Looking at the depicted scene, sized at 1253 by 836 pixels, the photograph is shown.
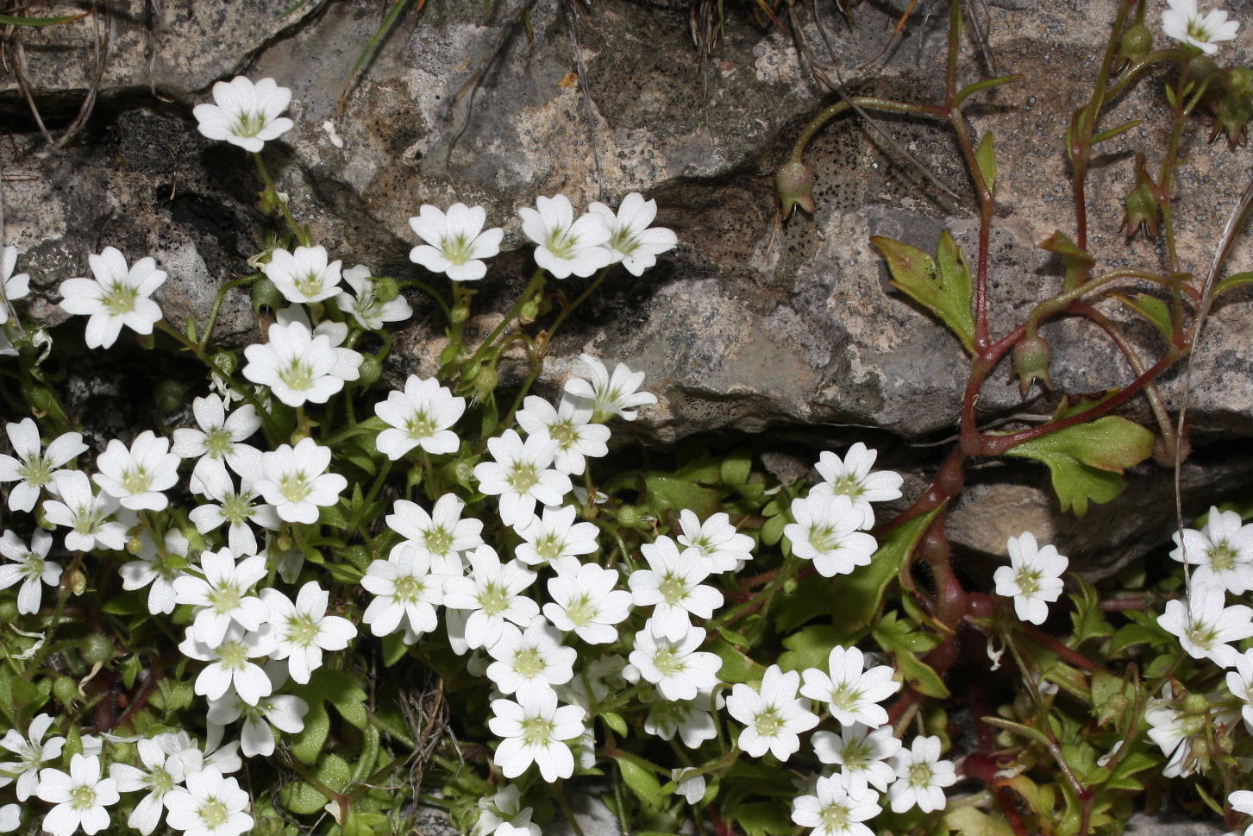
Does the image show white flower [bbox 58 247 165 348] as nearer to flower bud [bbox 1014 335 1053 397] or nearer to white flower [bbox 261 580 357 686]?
white flower [bbox 261 580 357 686]

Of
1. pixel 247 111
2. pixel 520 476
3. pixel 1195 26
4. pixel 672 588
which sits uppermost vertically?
pixel 1195 26

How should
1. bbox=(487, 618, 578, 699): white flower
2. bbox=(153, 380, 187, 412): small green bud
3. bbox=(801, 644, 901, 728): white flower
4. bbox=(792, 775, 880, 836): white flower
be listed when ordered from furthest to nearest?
bbox=(153, 380, 187, 412): small green bud
bbox=(792, 775, 880, 836): white flower
bbox=(801, 644, 901, 728): white flower
bbox=(487, 618, 578, 699): white flower

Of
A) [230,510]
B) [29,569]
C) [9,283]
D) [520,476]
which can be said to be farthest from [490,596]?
[9,283]

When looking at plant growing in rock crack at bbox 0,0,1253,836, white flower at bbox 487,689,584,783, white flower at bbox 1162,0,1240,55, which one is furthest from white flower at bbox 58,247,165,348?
white flower at bbox 1162,0,1240,55

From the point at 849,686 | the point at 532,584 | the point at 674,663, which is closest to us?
the point at 674,663

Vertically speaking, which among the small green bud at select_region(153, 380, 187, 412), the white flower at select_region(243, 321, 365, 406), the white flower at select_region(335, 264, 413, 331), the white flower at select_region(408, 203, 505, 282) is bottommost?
the small green bud at select_region(153, 380, 187, 412)

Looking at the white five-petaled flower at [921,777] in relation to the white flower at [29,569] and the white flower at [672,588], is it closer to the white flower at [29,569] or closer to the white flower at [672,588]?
the white flower at [672,588]

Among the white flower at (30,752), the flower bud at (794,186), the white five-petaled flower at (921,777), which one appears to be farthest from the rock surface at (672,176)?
the white flower at (30,752)

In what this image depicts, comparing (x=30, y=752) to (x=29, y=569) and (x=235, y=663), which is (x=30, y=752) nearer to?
(x=29, y=569)
